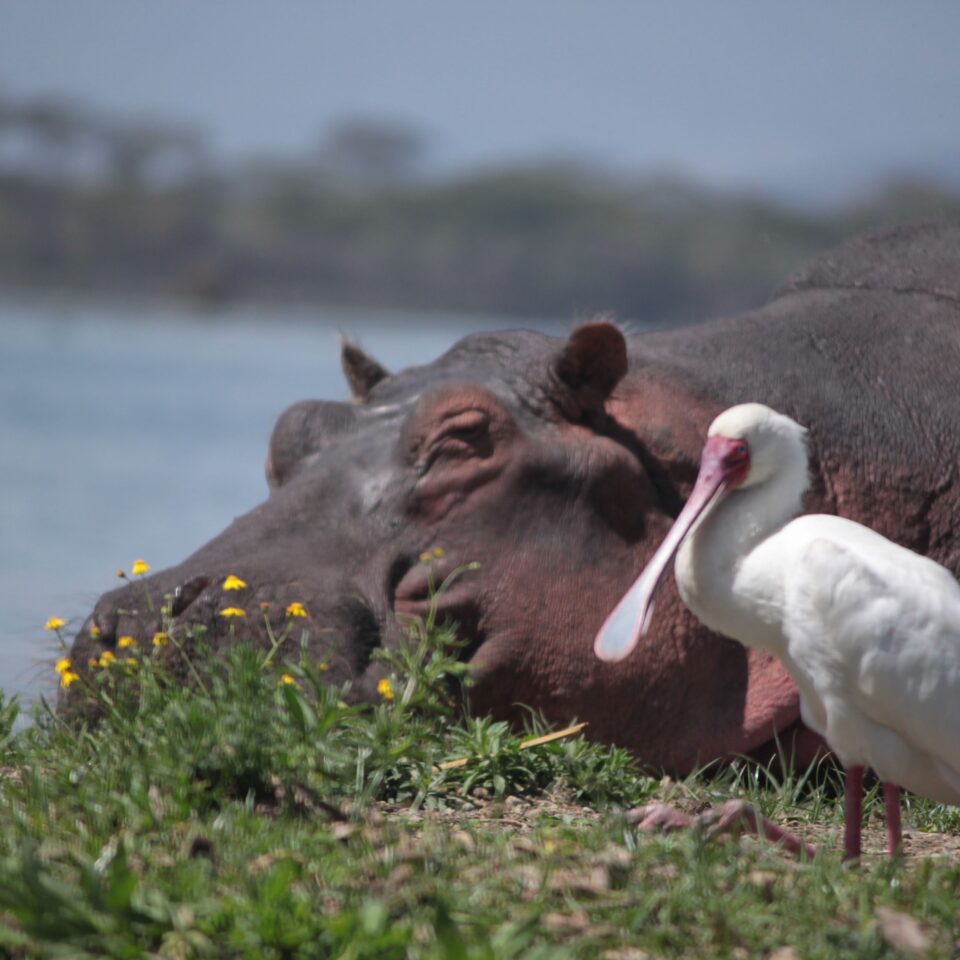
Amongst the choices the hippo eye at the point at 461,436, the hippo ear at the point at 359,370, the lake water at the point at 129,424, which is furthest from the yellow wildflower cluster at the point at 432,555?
the lake water at the point at 129,424

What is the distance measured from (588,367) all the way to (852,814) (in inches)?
60.7

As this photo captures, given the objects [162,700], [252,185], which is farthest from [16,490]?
[252,185]

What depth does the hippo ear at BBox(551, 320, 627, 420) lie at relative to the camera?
4.38 metres

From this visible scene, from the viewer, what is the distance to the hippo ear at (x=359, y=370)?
4.74 meters

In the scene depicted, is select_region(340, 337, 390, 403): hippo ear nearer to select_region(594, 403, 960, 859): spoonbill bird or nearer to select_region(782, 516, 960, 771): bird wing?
select_region(594, 403, 960, 859): spoonbill bird

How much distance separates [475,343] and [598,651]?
1763mm

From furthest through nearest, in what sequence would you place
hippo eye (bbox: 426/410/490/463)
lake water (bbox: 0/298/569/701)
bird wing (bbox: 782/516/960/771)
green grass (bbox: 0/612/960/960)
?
1. lake water (bbox: 0/298/569/701)
2. hippo eye (bbox: 426/410/490/463)
3. bird wing (bbox: 782/516/960/771)
4. green grass (bbox: 0/612/960/960)

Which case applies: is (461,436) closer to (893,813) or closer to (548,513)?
(548,513)

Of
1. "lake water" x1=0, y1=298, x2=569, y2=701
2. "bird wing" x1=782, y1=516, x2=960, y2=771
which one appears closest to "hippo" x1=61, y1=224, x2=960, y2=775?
"lake water" x1=0, y1=298, x2=569, y2=701

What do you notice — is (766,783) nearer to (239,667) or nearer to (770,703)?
(770,703)

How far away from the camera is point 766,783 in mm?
4312

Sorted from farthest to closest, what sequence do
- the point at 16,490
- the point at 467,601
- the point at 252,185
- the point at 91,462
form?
the point at 252,185 → the point at 91,462 → the point at 16,490 → the point at 467,601

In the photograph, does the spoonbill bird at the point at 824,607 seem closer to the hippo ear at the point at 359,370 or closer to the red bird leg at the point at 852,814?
the red bird leg at the point at 852,814

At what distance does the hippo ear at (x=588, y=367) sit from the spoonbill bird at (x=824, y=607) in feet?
3.18
